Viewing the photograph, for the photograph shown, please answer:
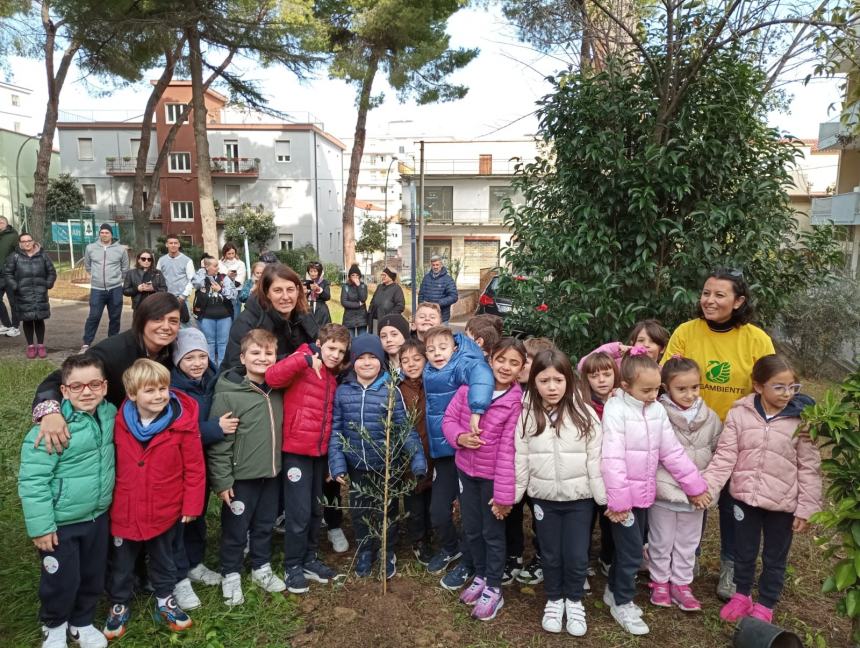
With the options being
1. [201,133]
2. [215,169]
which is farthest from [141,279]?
[215,169]

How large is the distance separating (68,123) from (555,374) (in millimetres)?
39570

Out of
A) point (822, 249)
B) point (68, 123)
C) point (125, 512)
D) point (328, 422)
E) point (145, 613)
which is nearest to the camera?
point (125, 512)

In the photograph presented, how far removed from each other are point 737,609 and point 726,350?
1.39 metres

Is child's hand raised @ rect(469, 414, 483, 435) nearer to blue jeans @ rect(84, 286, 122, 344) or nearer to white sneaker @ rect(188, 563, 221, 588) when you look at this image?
white sneaker @ rect(188, 563, 221, 588)

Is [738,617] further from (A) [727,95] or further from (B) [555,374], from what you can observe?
(A) [727,95]

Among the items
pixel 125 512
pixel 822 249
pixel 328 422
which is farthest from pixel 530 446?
pixel 822 249

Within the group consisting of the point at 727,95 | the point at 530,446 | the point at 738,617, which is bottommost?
the point at 738,617

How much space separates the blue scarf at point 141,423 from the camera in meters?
2.87

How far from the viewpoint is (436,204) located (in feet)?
118

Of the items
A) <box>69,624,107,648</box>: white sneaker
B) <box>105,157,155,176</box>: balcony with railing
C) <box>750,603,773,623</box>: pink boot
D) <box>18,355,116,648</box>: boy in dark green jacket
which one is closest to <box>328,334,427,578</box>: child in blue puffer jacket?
<box>18,355,116,648</box>: boy in dark green jacket

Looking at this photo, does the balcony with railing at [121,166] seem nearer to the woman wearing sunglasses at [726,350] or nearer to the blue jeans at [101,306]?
the blue jeans at [101,306]

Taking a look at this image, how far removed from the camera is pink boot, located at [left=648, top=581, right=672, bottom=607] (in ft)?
10.8

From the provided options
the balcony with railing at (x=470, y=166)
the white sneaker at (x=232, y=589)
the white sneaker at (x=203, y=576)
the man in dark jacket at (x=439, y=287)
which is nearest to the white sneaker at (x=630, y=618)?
the white sneaker at (x=232, y=589)

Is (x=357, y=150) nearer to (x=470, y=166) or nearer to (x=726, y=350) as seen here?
(x=470, y=166)
